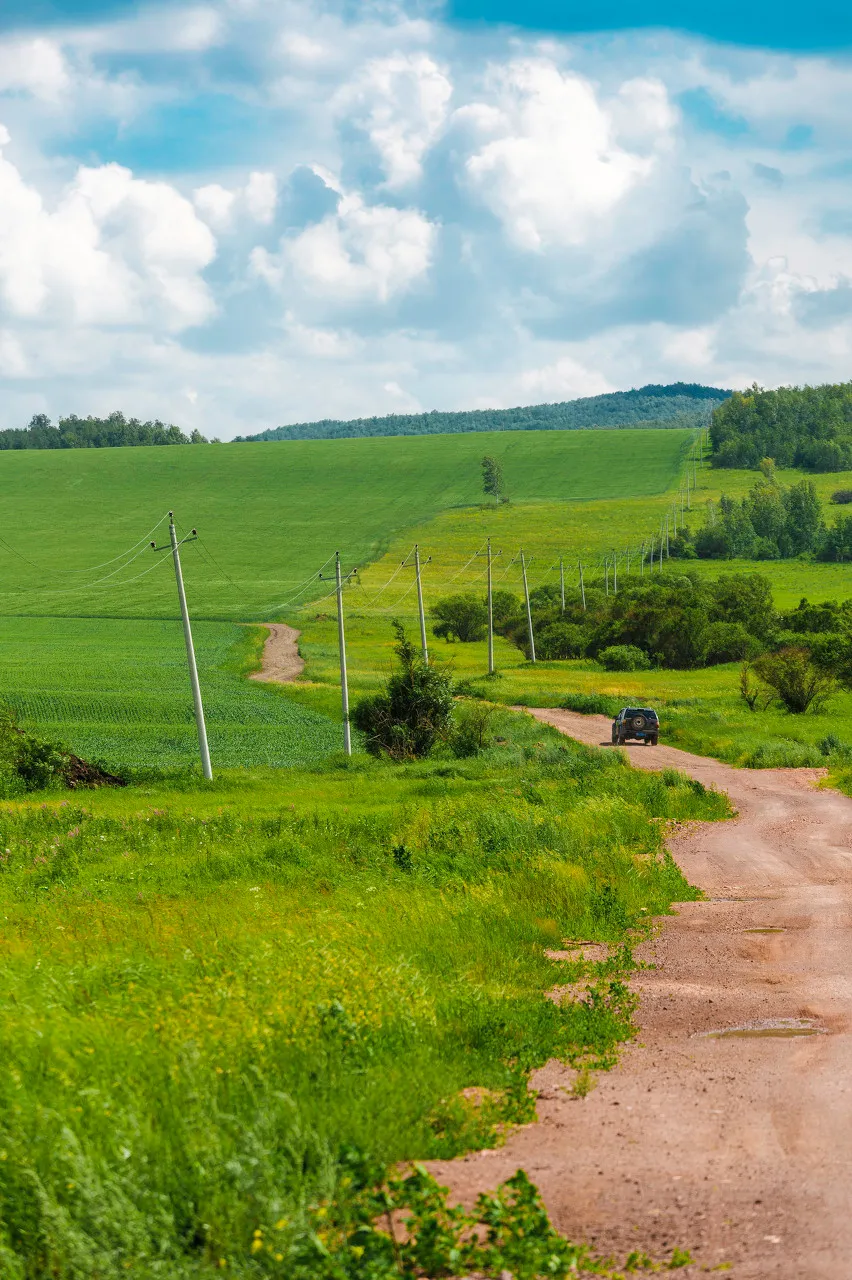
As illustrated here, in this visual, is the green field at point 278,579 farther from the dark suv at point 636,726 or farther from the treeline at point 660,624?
the treeline at point 660,624

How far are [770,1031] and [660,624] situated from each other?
2890 inches

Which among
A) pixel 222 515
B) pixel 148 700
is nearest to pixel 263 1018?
pixel 148 700

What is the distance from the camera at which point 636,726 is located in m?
47.9

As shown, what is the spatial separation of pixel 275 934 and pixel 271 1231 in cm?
704

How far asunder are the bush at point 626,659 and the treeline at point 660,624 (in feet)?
0.23

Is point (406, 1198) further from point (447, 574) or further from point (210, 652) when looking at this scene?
point (447, 574)

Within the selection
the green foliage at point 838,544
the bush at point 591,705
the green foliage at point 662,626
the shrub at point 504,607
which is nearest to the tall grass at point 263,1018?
the bush at point 591,705

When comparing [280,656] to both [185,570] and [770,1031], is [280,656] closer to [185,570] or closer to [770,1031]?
[185,570]

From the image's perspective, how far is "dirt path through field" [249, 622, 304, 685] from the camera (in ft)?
250

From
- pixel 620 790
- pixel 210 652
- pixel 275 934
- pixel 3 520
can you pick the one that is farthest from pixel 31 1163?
pixel 3 520

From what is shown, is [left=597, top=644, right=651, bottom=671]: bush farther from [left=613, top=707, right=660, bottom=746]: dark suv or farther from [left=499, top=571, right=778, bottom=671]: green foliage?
[left=613, top=707, right=660, bottom=746]: dark suv

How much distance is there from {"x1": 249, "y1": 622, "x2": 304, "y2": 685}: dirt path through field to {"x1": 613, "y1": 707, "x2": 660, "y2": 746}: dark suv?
94.3ft

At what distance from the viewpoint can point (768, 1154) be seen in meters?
8.03

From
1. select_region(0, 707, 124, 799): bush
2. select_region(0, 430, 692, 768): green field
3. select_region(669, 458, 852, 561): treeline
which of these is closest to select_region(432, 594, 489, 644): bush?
select_region(0, 430, 692, 768): green field
